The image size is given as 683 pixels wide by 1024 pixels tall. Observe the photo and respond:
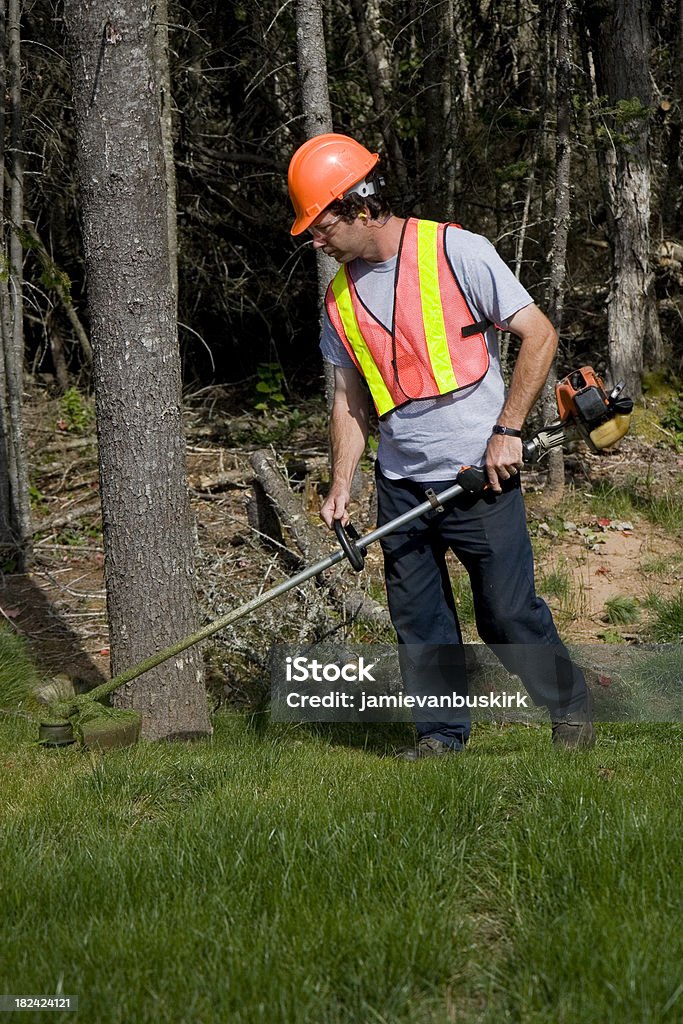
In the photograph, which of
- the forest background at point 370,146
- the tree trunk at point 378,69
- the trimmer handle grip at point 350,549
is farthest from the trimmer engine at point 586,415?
the tree trunk at point 378,69

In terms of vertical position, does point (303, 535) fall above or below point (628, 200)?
below

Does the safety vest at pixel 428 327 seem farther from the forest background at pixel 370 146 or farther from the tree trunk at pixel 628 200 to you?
the tree trunk at pixel 628 200

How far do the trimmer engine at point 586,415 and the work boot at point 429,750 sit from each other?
4.03 ft

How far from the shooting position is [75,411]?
475 inches

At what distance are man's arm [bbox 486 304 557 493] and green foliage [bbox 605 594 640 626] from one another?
9.30 ft

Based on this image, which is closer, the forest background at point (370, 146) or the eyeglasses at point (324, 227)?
the eyeglasses at point (324, 227)

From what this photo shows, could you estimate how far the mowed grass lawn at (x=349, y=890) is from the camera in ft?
8.11

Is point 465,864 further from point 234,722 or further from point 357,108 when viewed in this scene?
point 357,108

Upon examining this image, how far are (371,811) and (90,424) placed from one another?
887 cm

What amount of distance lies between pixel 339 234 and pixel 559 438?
3.78ft

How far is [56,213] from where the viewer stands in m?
12.4

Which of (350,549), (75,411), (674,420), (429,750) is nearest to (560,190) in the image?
(674,420)

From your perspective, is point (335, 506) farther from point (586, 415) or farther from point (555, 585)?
point (555, 585)

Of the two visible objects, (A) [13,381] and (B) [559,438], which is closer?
(B) [559,438]
